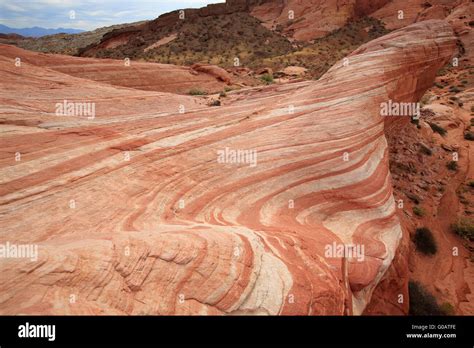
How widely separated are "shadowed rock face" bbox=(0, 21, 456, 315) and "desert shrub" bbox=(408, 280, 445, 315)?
2.92m

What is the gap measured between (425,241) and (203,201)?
9.24 meters

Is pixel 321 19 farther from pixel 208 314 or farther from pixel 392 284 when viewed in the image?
pixel 208 314

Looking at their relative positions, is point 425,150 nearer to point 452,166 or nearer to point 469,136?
point 452,166

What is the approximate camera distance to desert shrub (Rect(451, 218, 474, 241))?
11.8 meters

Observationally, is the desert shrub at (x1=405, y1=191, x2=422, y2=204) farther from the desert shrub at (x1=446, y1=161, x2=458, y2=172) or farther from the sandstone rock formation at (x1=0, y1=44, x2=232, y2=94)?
the sandstone rock formation at (x1=0, y1=44, x2=232, y2=94)

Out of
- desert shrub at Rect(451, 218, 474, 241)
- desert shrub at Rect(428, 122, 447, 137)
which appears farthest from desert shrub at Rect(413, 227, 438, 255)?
desert shrub at Rect(428, 122, 447, 137)

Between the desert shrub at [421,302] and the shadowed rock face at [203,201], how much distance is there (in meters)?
2.92

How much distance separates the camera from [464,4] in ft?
129

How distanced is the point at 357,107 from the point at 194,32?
136 ft

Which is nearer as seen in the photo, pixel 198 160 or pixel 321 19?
pixel 198 160

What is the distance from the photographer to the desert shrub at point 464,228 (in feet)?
38.7

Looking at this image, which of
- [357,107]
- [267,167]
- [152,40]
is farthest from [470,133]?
[152,40]

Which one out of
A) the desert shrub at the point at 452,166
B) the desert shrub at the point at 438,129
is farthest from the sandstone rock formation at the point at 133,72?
the desert shrub at the point at 452,166

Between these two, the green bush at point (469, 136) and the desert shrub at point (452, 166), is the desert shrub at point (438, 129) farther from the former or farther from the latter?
the desert shrub at point (452, 166)
